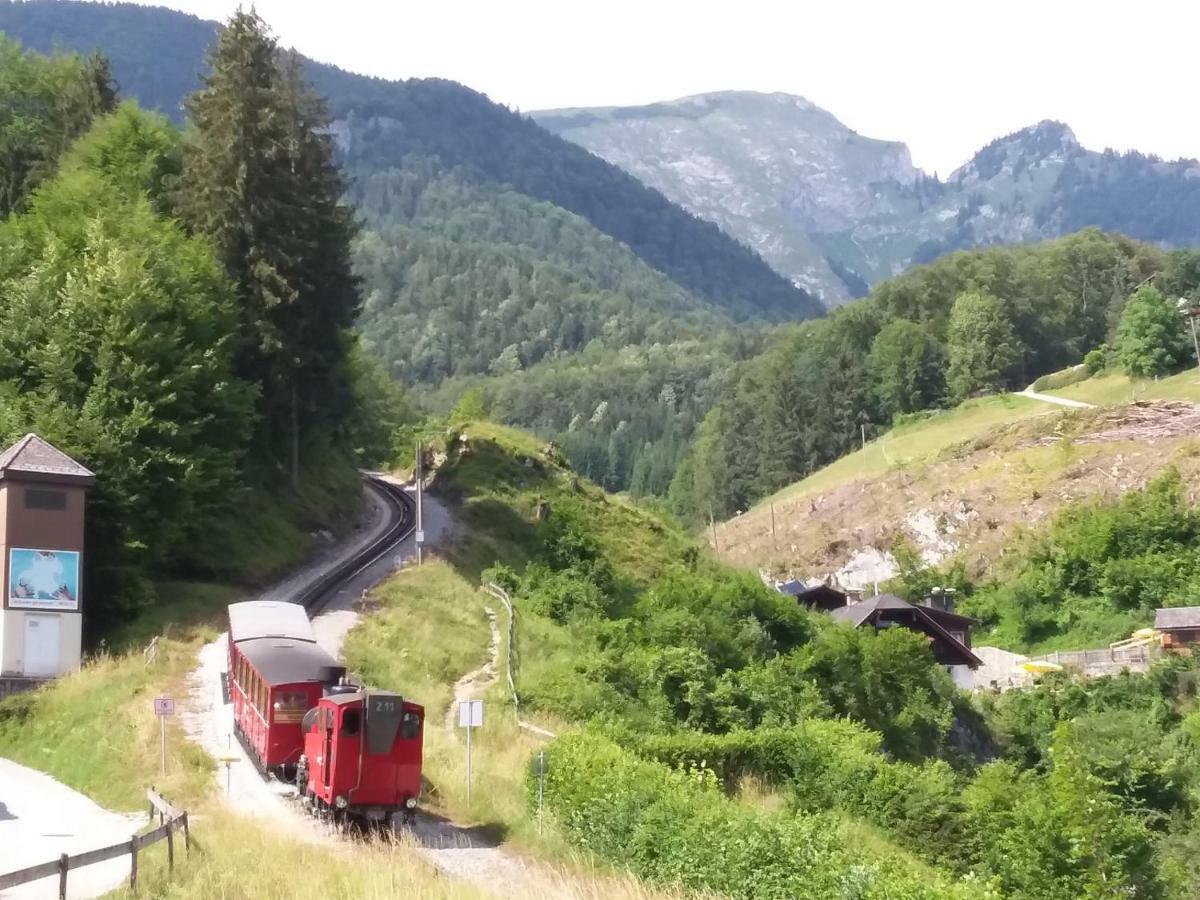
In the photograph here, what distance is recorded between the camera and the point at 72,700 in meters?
37.6

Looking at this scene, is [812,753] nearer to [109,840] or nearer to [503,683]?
[503,683]

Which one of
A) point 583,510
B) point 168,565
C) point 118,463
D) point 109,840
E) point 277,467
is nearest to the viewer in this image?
point 109,840

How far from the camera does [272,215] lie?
179 feet

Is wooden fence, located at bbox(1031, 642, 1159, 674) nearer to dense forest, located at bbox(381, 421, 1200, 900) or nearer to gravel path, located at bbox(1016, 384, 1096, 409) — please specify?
dense forest, located at bbox(381, 421, 1200, 900)

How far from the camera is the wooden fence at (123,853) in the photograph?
1820 centimetres

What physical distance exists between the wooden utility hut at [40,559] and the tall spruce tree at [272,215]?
481 inches

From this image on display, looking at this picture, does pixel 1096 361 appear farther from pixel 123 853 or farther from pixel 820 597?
pixel 123 853

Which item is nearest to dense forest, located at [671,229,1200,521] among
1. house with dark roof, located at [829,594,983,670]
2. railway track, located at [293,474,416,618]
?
house with dark roof, located at [829,594,983,670]

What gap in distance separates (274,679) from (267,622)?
17.3 feet

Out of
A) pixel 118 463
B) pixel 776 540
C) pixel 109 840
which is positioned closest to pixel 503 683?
pixel 118 463

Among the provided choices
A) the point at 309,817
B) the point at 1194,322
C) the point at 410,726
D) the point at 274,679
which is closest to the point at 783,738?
the point at 410,726

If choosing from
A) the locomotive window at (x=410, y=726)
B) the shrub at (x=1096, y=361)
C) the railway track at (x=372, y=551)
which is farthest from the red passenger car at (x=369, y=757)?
the shrub at (x=1096, y=361)

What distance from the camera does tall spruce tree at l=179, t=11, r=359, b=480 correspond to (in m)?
53.9

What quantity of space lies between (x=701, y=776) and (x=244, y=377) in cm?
3152
